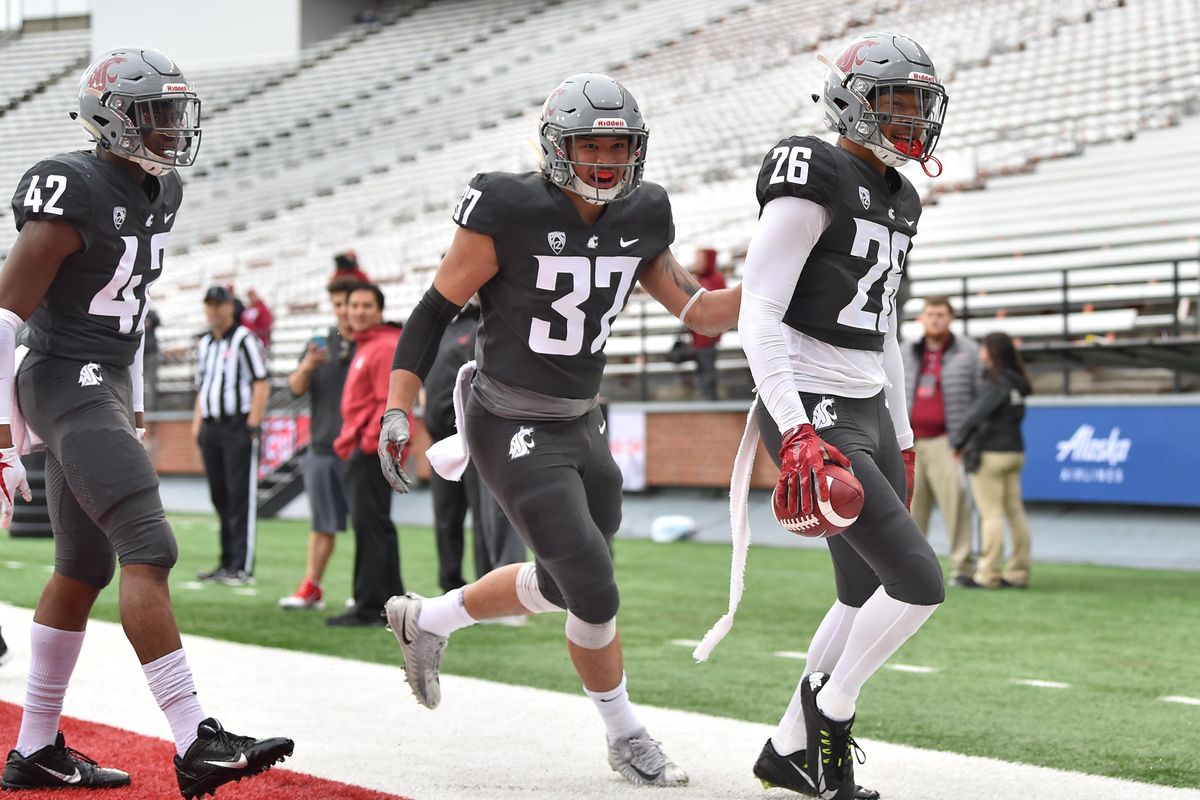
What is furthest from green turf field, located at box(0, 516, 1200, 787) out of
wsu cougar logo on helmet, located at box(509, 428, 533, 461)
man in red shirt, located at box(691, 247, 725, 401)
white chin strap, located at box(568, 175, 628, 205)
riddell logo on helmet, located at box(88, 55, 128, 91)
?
man in red shirt, located at box(691, 247, 725, 401)

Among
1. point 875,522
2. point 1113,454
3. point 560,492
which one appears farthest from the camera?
point 1113,454

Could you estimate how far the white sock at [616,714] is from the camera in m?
4.00

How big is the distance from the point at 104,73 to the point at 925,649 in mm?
4381

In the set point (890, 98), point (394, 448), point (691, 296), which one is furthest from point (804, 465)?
point (394, 448)

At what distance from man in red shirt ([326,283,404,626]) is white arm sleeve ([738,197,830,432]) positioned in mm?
3851

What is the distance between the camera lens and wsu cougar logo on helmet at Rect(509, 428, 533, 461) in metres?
3.90

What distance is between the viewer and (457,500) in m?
7.65

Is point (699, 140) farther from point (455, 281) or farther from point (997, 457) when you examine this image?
point (455, 281)

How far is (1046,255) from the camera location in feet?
47.2

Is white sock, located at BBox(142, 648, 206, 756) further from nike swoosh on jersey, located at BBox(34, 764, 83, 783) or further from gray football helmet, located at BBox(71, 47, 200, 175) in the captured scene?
gray football helmet, located at BBox(71, 47, 200, 175)

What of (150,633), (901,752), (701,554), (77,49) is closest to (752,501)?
(701,554)

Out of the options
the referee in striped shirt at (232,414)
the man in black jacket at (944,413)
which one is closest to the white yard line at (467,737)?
the referee in striped shirt at (232,414)

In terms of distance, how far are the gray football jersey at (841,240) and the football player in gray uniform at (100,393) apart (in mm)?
1553

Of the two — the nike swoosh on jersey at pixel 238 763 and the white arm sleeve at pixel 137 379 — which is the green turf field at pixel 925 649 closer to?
the nike swoosh on jersey at pixel 238 763
